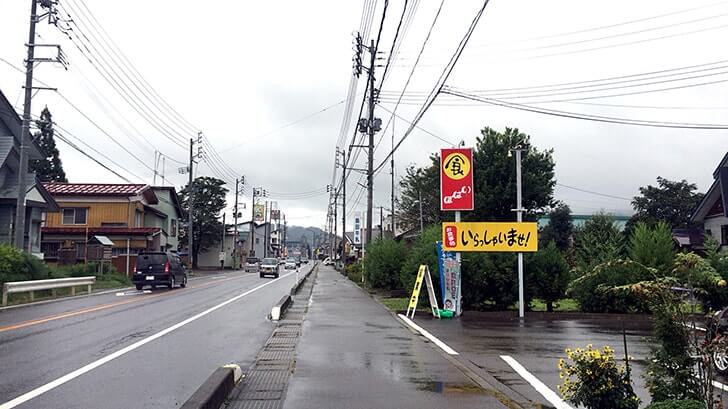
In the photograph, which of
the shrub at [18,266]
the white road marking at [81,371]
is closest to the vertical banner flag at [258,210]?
the shrub at [18,266]

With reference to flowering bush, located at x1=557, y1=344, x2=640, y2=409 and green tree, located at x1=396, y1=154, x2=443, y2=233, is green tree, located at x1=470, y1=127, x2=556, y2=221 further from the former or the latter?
flowering bush, located at x1=557, y1=344, x2=640, y2=409

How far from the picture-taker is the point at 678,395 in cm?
512

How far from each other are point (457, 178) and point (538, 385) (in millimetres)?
9400

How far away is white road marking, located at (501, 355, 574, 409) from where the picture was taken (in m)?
7.16

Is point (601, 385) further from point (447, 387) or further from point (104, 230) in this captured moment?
point (104, 230)

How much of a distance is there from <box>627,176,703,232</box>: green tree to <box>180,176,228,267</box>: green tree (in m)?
47.2

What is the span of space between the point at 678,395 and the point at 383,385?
12.7ft

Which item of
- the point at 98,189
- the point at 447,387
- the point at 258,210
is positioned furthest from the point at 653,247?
the point at 258,210

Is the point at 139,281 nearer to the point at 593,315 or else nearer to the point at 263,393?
the point at 593,315

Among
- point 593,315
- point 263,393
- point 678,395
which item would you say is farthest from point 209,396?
point 593,315

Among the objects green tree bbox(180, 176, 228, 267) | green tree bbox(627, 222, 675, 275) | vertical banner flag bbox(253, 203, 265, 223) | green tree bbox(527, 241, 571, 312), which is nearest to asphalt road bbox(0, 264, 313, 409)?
green tree bbox(527, 241, 571, 312)

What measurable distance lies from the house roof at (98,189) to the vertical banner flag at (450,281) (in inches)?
1564

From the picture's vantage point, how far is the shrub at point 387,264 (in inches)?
1081

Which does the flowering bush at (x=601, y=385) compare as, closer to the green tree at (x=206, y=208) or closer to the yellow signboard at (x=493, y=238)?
the yellow signboard at (x=493, y=238)
